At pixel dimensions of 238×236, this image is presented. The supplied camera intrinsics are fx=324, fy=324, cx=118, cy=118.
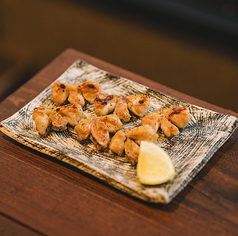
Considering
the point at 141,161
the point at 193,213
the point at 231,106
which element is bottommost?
the point at 231,106

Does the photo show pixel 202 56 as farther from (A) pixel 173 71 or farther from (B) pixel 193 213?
(B) pixel 193 213

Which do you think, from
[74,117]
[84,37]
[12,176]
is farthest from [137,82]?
[84,37]

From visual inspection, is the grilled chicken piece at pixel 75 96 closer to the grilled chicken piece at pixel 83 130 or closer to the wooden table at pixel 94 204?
the grilled chicken piece at pixel 83 130

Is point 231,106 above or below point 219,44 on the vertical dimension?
below

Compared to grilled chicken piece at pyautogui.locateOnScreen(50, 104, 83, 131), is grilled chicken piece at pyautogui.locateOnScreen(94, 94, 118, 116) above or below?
above

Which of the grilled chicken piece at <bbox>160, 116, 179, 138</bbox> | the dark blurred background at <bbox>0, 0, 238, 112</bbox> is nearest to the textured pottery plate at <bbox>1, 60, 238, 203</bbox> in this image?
the grilled chicken piece at <bbox>160, 116, 179, 138</bbox>

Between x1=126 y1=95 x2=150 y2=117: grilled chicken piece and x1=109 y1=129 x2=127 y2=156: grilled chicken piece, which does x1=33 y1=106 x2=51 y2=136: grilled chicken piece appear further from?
x1=126 y1=95 x2=150 y2=117: grilled chicken piece
